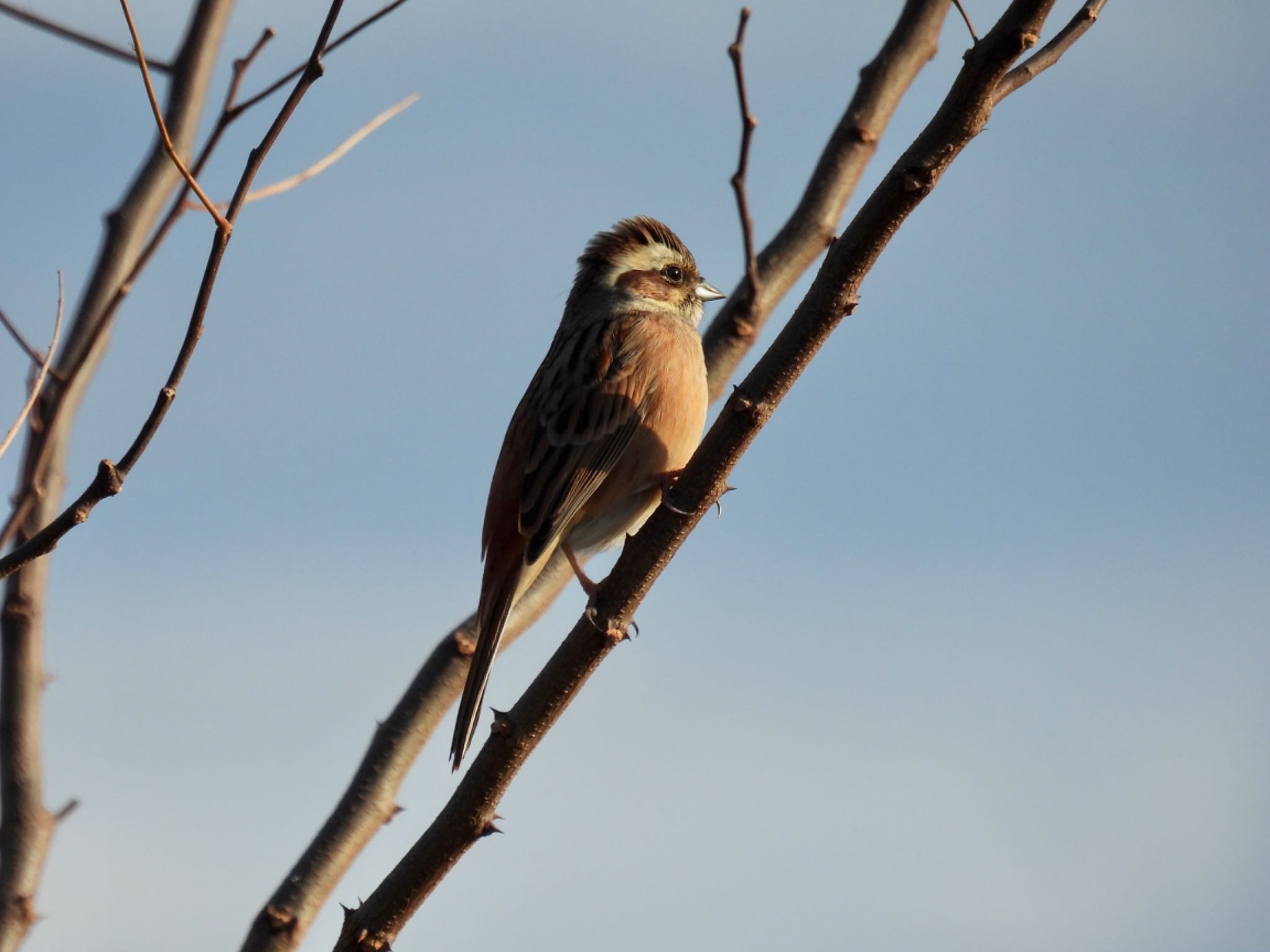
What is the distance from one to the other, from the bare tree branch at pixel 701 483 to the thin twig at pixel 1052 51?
0.22 metres

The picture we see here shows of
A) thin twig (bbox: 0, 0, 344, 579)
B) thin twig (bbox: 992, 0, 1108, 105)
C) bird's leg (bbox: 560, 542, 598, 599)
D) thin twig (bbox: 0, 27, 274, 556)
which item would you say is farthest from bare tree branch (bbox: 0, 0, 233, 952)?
thin twig (bbox: 992, 0, 1108, 105)

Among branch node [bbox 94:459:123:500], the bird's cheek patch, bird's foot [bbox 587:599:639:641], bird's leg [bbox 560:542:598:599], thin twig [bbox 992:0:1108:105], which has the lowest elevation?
branch node [bbox 94:459:123:500]

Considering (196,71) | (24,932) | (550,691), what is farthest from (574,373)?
(24,932)

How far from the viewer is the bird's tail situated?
5977 millimetres

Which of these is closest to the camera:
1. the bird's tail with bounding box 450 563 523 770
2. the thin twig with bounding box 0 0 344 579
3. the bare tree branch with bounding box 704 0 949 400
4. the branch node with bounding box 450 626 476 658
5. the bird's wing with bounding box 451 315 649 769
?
the thin twig with bounding box 0 0 344 579

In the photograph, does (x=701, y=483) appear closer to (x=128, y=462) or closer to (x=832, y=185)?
(x=128, y=462)

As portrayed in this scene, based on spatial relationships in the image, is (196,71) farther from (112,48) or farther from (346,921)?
(346,921)

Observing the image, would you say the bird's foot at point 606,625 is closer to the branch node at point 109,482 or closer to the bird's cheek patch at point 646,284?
the branch node at point 109,482

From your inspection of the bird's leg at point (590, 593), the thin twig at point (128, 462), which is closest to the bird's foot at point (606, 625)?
the bird's leg at point (590, 593)

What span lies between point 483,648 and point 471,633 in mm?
197

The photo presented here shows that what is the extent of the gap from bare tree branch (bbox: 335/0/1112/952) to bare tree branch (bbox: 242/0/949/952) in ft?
4.87

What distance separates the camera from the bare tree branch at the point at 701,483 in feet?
13.0

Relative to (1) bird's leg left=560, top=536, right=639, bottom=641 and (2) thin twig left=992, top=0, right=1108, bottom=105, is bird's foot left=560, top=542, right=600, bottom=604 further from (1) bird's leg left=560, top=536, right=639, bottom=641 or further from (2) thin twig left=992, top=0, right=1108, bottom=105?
(2) thin twig left=992, top=0, right=1108, bottom=105

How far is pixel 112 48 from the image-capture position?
553 centimetres
